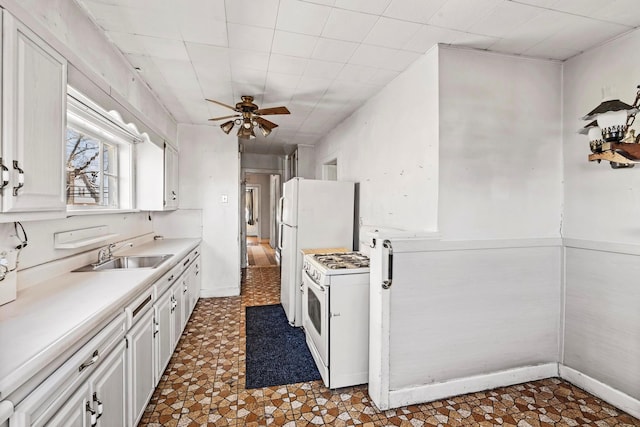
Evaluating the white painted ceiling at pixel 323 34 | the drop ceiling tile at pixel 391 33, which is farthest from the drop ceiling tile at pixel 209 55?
the drop ceiling tile at pixel 391 33

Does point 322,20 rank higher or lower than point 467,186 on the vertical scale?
higher

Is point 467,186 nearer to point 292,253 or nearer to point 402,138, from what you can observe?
point 402,138

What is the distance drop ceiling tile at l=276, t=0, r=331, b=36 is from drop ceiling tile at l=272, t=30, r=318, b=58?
0.19 ft

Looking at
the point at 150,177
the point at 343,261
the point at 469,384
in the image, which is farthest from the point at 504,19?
the point at 150,177

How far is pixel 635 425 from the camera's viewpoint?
1880 millimetres

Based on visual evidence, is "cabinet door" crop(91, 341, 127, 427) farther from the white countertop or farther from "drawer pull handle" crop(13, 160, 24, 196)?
"drawer pull handle" crop(13, 160, 24, 196)

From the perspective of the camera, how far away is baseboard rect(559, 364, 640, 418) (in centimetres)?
196

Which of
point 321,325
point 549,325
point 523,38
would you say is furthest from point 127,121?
point 549,325

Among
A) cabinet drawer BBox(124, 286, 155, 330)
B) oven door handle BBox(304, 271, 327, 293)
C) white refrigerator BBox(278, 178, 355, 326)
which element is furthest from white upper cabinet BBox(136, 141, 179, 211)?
oven door handle BBox(304, 271, 327, 293)

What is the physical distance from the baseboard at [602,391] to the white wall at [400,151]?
1623 mm

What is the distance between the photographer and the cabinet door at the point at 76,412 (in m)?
1.05

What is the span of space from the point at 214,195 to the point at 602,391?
4521 mm

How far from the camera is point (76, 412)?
45.1 inches

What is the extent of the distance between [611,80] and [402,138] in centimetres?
145
